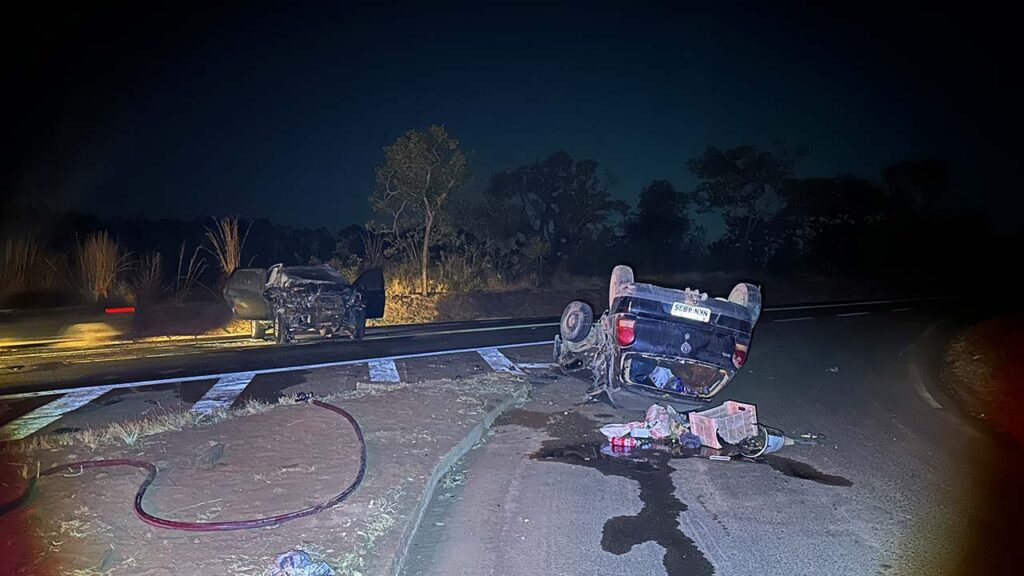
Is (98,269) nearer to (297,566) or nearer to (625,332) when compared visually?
(625,332)

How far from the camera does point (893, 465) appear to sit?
7.23m

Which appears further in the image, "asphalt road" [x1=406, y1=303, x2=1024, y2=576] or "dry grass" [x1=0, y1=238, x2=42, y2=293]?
"dry grass" [x1=0, y1=238, x2=42, y2=293]

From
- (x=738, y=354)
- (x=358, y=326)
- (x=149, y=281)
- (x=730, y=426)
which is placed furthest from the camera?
(x=149, y=281)

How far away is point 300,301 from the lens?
15.5 m

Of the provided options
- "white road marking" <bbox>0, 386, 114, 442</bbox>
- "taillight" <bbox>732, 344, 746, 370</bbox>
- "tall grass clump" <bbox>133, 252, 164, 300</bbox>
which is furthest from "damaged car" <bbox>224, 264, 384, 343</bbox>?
"taillight" <bbox>732, 344, 746, 370</bbox>

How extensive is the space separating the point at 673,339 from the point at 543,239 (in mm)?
25106

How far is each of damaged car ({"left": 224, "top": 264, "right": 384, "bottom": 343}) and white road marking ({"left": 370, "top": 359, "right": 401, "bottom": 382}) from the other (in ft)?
9.05

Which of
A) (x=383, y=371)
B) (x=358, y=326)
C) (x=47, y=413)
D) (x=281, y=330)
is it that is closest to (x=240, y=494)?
(x=47, y=413)

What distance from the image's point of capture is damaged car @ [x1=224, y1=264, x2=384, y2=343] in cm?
1557

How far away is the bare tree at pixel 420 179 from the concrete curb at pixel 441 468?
48.1ft

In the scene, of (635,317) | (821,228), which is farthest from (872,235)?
(635,317)

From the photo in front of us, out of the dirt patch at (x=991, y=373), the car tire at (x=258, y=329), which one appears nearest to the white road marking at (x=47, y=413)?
the car tire at (x=258, y=329)

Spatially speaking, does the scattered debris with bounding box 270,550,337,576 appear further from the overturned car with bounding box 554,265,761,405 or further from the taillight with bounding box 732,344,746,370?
the taillight with bounding box 732,344,746,370

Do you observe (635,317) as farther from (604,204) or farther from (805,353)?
(604,204)
